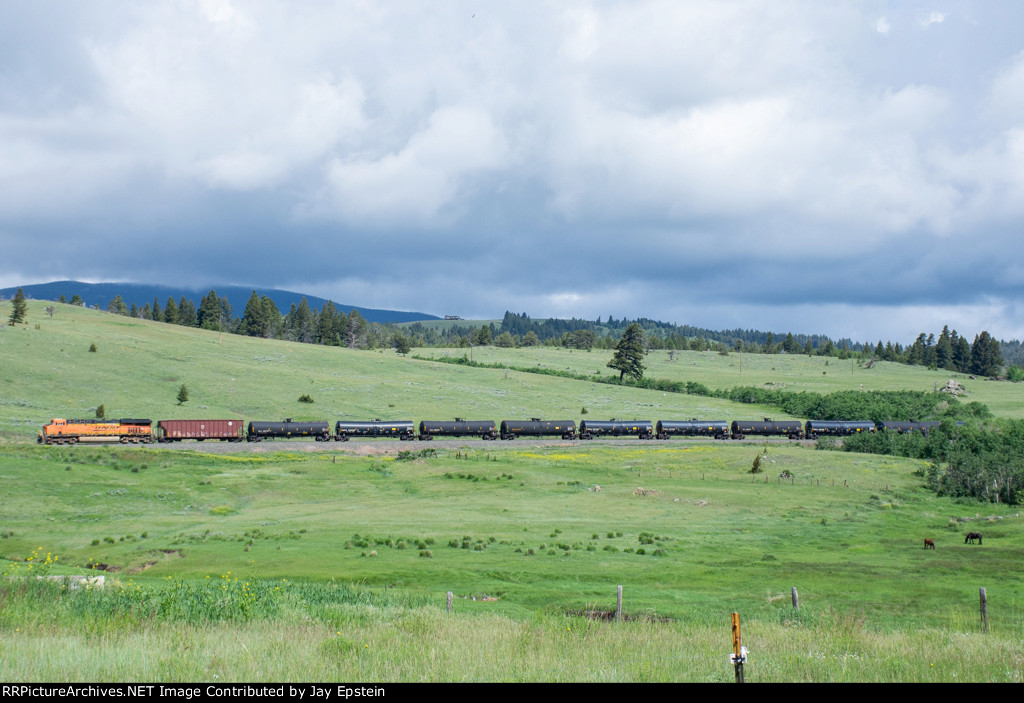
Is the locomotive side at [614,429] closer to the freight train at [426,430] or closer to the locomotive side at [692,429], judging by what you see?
the freight train at [426,430]

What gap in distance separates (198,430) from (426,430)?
2875 centimetres

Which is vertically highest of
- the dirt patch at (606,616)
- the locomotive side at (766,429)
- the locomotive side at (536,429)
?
the locomotive side at (766,429)

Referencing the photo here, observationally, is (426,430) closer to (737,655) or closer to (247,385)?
(247,385)

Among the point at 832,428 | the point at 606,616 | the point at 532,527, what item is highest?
the point at 832,428

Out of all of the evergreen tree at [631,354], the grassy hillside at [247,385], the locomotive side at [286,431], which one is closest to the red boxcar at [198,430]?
the locomotive side at [286,431]

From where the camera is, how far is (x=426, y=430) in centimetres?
9875

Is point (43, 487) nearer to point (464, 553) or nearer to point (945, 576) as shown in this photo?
point (464, 553)

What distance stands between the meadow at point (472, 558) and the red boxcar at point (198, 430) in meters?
9.55

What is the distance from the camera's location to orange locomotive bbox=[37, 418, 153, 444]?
3034 inches

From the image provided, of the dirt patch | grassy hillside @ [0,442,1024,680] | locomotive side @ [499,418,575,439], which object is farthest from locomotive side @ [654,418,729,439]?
the dirt patch

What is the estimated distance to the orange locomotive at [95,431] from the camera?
253 ft

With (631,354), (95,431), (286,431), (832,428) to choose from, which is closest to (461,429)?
(286,431)

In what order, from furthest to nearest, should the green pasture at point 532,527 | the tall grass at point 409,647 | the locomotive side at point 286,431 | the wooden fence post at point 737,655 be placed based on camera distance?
the locomotive side at point 286,431, the green pasture at point 532,527, the tall grass at point 409,647, the wooden fence post at point 737,655

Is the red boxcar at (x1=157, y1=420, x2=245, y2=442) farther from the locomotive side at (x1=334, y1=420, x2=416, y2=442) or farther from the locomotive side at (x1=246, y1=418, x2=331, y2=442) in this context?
the locomotive side at (x1=334, y1=420, x2=416, y2=442)
